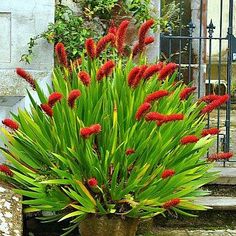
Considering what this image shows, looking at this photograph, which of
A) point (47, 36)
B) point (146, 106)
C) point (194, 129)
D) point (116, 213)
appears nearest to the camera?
point (146, 106)

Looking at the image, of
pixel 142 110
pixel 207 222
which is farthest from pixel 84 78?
pixel 207 222

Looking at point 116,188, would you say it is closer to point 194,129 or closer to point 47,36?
point 194,129

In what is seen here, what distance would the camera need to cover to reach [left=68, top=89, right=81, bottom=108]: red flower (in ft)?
15.6

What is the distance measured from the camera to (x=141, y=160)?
5207 millimetres

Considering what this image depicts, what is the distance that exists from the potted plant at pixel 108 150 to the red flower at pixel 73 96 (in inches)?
4.1

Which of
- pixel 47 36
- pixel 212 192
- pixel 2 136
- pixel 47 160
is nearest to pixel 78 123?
pixel 47 160

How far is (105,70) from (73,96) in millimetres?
346

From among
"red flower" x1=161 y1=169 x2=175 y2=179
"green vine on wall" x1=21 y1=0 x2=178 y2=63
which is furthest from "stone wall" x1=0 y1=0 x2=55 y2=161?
"red flower" x1=161 y1=169 x2=175 y2=179

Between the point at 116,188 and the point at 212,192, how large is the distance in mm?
1758

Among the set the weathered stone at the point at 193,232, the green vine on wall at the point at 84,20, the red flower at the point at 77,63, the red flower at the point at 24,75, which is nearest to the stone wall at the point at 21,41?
the green vine on wall at the point at 84,20

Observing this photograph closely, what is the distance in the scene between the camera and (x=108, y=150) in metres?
5.12

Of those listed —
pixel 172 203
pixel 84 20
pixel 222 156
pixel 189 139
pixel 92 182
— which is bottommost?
pixel 172 203

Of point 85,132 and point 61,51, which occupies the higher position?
point 61,51

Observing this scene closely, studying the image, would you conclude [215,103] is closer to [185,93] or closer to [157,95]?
[185,93]
